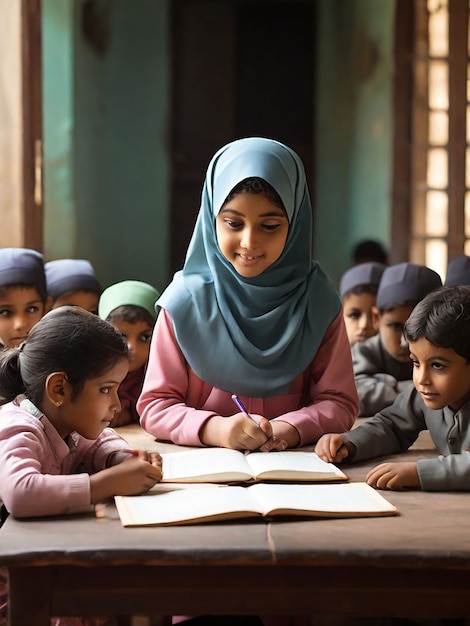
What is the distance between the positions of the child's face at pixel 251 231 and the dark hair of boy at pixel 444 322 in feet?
1.28

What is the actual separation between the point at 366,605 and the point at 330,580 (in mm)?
68

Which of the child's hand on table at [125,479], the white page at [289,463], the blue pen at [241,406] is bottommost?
the white page at [289,463]

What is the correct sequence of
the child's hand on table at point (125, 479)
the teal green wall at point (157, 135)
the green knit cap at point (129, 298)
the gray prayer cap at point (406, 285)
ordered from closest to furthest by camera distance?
the child's hand on table at point (125, 479) < the green knit cap at point (129, 298) < the gray prayer cap at point (406, 285) < the teal green wall at point (157, 135)

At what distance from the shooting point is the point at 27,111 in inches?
168

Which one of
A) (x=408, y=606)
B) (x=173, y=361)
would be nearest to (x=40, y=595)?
(x=408, y=606)

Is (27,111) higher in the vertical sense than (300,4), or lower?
lower

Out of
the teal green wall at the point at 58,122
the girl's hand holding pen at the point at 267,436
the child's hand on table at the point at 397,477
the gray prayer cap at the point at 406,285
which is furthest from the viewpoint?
the teal green wall at the point at 58,122

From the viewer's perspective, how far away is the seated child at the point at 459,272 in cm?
370

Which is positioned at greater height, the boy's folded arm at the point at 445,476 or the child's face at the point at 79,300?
the child's face at the point at 79,300

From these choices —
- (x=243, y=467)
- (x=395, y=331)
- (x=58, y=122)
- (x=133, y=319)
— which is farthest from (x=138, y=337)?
(x=58, y=122)

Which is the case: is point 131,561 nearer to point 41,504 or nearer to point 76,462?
point 41,504

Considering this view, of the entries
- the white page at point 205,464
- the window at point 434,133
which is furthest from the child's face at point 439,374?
the window at point 434,133

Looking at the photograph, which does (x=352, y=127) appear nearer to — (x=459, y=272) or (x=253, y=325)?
(x=459, y=272)

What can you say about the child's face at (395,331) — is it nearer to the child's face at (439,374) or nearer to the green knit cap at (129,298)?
the green knit cap at (129,298)
